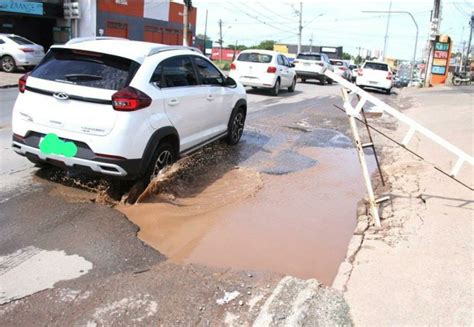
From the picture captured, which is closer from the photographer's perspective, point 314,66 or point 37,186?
point 37,186

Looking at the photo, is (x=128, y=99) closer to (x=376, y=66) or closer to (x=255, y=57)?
(x=255, y=57)

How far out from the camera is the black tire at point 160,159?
5629 millimetres

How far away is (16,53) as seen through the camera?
20.3 m

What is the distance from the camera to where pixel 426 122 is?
13961mm

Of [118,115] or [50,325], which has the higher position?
[118,115]

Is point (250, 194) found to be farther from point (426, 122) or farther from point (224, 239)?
point (426, 122)

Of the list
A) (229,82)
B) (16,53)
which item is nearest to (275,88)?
(229,82)

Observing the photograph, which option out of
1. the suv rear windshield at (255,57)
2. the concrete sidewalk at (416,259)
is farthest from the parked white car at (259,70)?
the concrete sidewalk at (416,259)

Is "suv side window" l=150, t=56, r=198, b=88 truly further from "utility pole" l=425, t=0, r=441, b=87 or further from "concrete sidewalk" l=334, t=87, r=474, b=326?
"utility pole" l=425, t=0, r=441, b=87

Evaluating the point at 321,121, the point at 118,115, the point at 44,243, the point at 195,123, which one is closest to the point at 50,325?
the point at 44,243

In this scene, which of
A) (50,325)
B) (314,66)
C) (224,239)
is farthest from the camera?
(314,66)

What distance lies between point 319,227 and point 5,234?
10.6ft

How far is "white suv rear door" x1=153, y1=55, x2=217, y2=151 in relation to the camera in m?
5.86

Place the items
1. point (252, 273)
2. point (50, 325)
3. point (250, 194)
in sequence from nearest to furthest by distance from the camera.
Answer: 1. point (50, 325)
2. point (252, 273)
3. point (250, 194)
